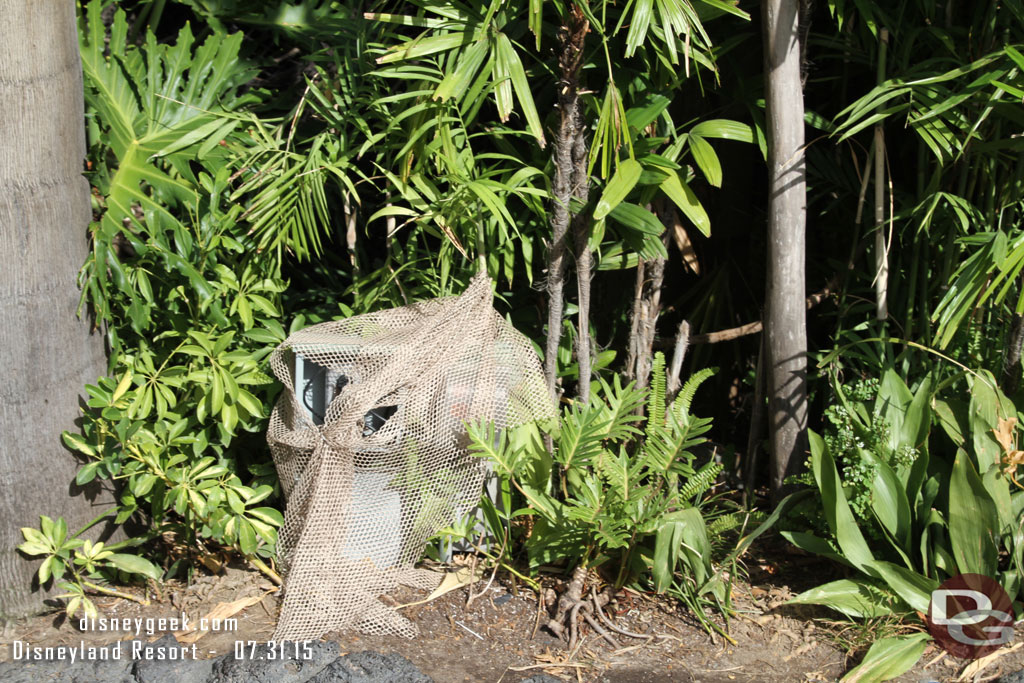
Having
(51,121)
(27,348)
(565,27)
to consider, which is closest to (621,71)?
(565,27)

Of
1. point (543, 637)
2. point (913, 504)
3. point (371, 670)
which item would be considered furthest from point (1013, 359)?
point (371, 670)

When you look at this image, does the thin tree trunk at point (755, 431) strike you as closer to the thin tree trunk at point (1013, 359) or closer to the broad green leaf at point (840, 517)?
the broad green leaf at point (840, 517)

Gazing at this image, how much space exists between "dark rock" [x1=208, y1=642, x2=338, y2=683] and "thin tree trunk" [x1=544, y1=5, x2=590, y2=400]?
3.47ft

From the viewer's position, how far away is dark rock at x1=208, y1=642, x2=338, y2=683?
2463 millimetres

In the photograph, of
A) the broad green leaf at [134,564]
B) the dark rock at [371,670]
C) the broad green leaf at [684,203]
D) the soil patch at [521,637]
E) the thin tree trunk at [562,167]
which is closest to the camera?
the dark rock at [371,670]

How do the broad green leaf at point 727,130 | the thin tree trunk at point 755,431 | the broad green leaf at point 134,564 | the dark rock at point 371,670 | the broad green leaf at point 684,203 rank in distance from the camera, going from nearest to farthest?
the dark rock at point 371,670
the broad green leaf at point 134,564
the broad green leaf at point 684,203
the broad green leaf at point 727,130
the thin tree trunk at point 755,431

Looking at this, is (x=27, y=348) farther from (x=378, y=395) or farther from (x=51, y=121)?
(x=378, y=395)

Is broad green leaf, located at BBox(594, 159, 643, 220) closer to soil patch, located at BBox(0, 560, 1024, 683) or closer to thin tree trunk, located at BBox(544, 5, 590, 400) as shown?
thin tree trunk, located at BBox(544, 5, 590, 400)

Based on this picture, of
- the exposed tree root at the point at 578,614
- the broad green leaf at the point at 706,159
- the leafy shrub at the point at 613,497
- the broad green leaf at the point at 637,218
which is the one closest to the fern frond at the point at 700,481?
the leafy shrub at the point at 613,497

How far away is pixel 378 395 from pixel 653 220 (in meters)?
1.00

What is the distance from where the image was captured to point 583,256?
9.71 feet

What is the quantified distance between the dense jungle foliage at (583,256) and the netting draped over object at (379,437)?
0.14m

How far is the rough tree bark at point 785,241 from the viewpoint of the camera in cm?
289

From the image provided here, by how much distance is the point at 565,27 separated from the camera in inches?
105
